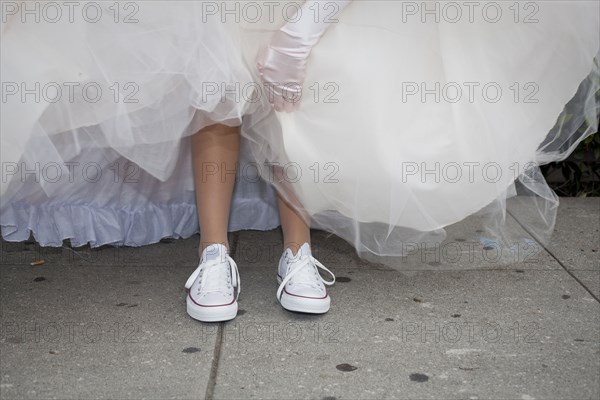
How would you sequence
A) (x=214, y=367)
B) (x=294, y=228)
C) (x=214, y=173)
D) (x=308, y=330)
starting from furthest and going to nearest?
(x=294, y=228) < (x=214, y=173) < (x=308, y=330) < (x=214, y=367)

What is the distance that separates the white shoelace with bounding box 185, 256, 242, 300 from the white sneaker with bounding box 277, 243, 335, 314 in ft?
0.48

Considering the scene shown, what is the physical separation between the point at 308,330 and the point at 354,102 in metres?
0.63

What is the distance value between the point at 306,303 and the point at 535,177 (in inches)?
29.8

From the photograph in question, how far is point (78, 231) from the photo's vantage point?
2.72m

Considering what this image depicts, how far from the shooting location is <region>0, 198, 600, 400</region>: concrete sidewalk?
6.36ft

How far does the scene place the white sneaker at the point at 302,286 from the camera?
230 cm

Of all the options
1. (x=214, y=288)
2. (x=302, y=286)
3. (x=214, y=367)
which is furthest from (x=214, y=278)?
(x=214, y=367)

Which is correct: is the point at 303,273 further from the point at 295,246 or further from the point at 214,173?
the point at 214,173

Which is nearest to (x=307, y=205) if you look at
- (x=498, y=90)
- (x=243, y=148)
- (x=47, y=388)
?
(x=243, y=148)

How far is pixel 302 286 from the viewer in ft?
7.64

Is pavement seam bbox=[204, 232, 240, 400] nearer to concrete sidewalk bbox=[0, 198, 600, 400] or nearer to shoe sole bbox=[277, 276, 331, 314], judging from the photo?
concrete sidewalk bbox=[0, 198, 600, 400]

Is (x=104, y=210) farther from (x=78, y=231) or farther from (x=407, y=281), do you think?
(x=407, y=281)

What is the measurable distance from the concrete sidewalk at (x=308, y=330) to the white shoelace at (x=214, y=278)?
0.09 m

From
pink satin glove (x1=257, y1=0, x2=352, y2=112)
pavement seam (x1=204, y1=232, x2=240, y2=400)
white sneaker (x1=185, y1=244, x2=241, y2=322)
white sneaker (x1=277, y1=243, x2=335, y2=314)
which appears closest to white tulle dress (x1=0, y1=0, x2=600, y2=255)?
pink satin glove (x1=257, y1=0, x2=352, y2=112)
